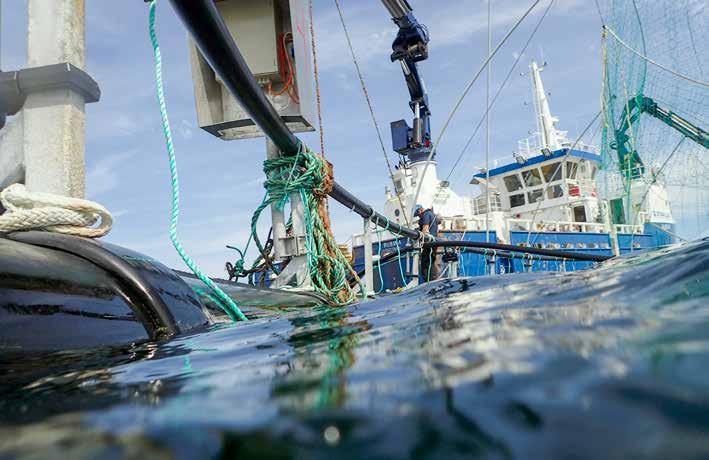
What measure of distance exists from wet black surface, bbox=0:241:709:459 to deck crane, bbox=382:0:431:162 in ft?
28.5

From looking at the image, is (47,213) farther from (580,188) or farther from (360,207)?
(580,188)

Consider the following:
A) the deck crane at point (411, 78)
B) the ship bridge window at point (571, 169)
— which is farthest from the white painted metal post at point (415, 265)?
the ship bridge window at point (571, 169)

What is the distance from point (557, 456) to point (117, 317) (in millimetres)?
1201

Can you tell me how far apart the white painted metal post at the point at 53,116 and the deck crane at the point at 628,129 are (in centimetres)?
744

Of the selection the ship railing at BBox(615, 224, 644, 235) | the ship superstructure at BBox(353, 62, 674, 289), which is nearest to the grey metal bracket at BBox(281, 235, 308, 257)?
the ship superstructure at BBox(353, 62, 674, 289)

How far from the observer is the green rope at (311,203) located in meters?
2.81

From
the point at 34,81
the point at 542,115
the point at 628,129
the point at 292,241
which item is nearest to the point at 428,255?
the point at 292,241

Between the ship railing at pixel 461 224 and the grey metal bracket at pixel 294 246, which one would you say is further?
the ship railing at pixel 461 224

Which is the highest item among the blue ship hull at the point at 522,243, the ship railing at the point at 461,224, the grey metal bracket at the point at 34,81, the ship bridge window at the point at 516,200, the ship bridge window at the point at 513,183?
the ship bridge window at the point at 513,183

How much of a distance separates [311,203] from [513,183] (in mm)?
14892

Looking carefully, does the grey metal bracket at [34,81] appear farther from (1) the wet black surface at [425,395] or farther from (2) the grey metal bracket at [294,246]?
(1) the wet black surface at [425,395]

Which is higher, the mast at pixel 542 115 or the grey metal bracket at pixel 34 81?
the mast at pixel 542 115

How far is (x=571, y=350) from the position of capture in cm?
48

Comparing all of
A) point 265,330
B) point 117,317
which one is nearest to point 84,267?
point 117,317
